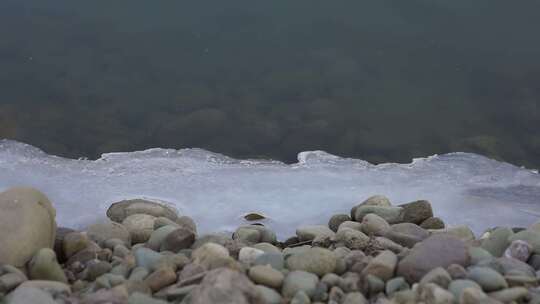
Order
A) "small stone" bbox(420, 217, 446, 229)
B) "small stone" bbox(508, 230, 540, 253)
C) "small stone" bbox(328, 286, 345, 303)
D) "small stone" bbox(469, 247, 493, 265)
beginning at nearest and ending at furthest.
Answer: "small stone" bbox(328, 286, 345, 303)
"small stone" bbox(469, 247, 493, 265)
"small stone" bbox(508, 230, 540, 253)
"small stone" bbox(420, 217, 446, 229)

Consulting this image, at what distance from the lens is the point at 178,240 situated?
3.01 m

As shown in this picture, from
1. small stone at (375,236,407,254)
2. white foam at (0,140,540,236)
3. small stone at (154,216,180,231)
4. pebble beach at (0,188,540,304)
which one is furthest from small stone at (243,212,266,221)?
small stone at (375,236,407,254)

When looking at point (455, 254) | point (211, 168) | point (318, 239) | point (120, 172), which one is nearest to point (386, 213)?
point (318, 239)

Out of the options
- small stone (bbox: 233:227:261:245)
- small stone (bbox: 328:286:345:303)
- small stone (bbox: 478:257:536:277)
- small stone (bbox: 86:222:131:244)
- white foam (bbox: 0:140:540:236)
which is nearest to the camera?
small stone (bbox: 328:286:345:303)

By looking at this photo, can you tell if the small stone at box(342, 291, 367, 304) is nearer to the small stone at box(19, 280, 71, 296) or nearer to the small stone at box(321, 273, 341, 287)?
the small stone at box(321, 273, 341, 287)

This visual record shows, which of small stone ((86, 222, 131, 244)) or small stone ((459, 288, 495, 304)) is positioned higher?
small stone ((86, 222, 131, 244))

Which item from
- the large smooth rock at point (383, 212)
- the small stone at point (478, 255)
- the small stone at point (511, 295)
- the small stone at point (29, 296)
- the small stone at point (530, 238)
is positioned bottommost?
the small stone at point (29, 296)

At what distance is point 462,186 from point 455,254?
4.33 feet

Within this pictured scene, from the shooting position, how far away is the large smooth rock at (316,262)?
2717mm

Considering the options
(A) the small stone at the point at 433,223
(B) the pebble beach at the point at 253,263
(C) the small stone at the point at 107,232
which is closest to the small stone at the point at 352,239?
(B) the pebble beach at the point at 253,263

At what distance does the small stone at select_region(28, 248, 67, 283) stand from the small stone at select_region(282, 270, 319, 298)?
784mm

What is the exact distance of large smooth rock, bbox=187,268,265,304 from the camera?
2.31m

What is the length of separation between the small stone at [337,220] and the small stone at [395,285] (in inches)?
32.2

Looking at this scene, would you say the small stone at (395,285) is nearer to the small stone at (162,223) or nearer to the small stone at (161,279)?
the small stone at (161,279)
